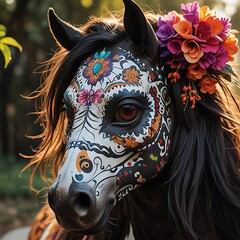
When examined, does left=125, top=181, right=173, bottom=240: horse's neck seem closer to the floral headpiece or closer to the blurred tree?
the floral headpiece

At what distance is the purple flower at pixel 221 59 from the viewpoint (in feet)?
8.91

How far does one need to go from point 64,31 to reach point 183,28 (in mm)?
543

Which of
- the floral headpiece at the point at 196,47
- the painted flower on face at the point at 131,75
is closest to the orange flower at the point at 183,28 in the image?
the floral headpiece at the point at 196,47

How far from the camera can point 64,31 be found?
2.85m

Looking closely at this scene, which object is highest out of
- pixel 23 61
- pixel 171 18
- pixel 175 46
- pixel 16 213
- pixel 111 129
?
pixel 171 18

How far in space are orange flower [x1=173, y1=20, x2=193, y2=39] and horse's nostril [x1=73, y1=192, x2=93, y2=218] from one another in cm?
83

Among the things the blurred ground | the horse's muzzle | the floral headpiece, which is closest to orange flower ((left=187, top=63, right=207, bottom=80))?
the floral headpiece

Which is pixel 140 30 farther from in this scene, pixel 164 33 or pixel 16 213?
pixel 16 213

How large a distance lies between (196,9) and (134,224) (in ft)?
3.32

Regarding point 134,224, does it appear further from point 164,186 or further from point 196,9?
point 196,9

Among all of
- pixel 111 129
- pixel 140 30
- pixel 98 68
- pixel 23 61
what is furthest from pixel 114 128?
pixel 23 61

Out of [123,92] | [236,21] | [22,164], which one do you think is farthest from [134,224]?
[22,164]

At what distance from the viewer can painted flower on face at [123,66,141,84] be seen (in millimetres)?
2574

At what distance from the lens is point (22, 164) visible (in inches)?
553
